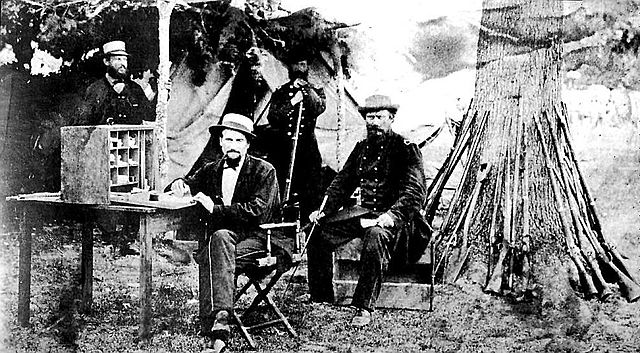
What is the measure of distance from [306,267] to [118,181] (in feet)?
3.66

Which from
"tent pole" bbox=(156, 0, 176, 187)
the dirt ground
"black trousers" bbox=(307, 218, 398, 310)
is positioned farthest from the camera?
"tent pole" bbox=(156, 0, 176, 187)

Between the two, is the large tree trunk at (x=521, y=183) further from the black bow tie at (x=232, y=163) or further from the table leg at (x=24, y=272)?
the table leg at (x=24, y=272)

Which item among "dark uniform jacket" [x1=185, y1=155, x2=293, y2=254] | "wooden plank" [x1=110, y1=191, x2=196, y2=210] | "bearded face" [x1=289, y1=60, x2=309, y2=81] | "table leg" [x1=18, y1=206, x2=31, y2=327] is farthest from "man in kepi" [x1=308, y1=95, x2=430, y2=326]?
"table leg" [x1=18, y1=206, x2=31, y2=327]

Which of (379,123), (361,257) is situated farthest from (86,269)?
(379,123)

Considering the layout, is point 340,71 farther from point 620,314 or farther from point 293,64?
point 620,314

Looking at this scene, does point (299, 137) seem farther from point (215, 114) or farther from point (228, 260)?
point (228, 260)

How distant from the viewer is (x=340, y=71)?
3.81m

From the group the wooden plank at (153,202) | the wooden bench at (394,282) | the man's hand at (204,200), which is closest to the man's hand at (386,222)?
the wooden bench at (394,282)

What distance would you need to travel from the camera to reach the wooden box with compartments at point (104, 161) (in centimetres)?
393

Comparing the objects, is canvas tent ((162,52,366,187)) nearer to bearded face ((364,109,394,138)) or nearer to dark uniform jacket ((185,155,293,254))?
bearded face ((364,109,394,138))

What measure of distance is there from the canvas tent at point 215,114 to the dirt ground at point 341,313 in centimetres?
58

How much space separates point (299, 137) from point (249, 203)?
1.42 feet

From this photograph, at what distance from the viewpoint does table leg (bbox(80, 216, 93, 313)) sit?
412cm

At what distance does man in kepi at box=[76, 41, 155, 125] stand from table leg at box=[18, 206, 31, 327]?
0.63 meters
